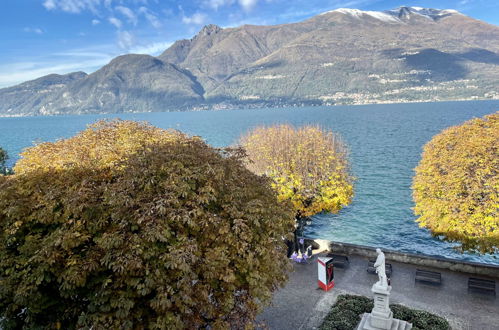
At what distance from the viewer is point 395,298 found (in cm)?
1767

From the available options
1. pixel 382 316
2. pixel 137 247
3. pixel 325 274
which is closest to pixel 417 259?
pixel 325 274

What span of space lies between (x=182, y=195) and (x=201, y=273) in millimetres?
2429

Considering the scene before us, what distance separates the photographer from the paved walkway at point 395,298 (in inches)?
618

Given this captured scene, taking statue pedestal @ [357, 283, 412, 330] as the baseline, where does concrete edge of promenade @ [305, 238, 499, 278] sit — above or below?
below

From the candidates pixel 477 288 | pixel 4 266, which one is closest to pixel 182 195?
pixel 4 266

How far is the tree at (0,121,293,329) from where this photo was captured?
28.5ft

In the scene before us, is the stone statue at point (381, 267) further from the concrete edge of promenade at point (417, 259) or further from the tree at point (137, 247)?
the concrete edge of promenade at point (417, 259)

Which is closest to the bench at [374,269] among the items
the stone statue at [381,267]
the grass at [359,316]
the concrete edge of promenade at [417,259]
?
the concrete edge of promenade at [417,259]

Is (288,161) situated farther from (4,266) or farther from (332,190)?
(4,266)

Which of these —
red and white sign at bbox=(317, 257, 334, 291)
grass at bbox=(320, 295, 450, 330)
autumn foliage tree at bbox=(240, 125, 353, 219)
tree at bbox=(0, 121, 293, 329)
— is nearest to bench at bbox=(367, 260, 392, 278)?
red and white sign at bbox=(317, 257, 334, 291)

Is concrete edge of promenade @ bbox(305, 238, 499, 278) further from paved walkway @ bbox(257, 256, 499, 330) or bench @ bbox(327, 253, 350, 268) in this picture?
bench @ bbox(327, 253, 350, 268)

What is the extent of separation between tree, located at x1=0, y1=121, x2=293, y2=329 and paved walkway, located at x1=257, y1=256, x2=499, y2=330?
5.71 metres

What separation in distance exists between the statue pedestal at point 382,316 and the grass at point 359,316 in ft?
2.33

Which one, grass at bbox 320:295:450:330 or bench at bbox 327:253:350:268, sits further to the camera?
bench at bbox 327:253:350:268
